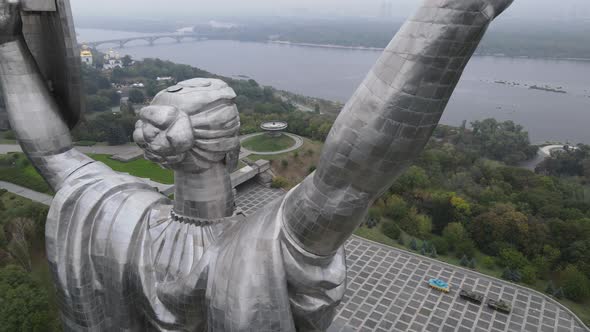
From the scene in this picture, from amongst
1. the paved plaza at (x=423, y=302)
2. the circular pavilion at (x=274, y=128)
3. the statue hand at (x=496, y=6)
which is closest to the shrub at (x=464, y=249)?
the paved plaza at (x=423, y=302)

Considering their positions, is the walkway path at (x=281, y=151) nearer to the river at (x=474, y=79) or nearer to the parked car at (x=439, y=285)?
the parked car at (x=439, y=285)

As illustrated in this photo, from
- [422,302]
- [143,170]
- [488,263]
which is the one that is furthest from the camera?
[143,170]

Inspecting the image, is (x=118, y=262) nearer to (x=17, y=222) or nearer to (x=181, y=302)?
(x=181, y=302)

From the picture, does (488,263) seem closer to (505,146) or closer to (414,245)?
(414,245)

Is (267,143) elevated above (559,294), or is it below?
below

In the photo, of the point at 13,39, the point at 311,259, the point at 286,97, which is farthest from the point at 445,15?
the point at 286,97

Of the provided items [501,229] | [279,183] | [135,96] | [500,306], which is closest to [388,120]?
[500,306]
